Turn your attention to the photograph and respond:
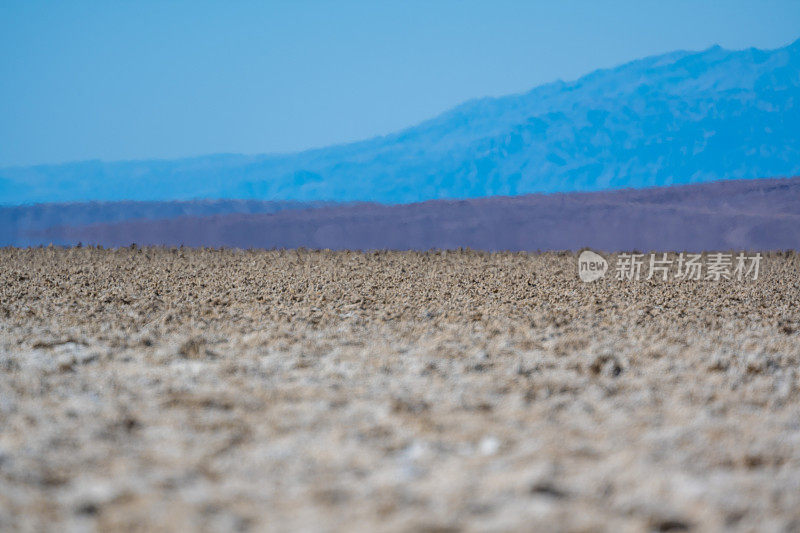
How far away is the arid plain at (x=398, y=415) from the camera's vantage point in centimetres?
246

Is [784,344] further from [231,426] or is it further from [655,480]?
[231,426]

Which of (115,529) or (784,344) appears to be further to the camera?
(784,344)

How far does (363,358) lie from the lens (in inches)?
199

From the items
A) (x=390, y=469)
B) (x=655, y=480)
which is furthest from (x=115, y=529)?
(x=655, y=480)

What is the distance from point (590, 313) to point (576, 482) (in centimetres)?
486

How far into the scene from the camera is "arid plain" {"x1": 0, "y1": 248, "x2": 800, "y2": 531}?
97.0 inches

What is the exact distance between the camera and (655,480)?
2617 mm

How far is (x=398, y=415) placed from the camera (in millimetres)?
3562

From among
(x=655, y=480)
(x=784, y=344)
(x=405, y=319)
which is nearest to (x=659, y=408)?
(x=655, y=480)

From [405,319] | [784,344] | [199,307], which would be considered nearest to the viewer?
[784,344]

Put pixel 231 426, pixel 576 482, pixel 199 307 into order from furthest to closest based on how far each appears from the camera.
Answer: pixel 199 307 → pixel 231 426 → pixel 576 482

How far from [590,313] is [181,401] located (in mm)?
4529

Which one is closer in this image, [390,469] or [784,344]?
[390,469]

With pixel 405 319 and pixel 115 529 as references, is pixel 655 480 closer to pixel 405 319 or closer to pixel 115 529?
pixel 115 529
